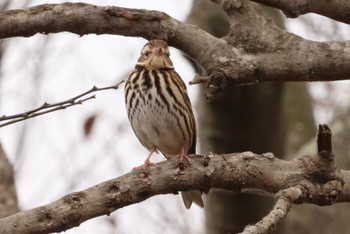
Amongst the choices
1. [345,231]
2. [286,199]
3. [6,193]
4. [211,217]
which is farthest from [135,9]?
[345,231]

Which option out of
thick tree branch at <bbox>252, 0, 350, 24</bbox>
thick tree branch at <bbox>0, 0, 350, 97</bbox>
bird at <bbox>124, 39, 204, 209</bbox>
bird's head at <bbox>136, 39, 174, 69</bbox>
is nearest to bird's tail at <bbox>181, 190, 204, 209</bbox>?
bird at <bbox>124, 39, 204, 209</bbox>

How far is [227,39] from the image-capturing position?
12.8 ft

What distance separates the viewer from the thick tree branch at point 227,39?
3770mm

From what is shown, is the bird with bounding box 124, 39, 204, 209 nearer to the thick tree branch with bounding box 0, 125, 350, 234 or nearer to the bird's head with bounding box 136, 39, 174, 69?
the bird's head with bounding box 136, 39, 174, 69

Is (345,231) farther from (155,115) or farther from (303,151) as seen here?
(155,115)

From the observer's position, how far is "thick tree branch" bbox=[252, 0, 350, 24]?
3814mm

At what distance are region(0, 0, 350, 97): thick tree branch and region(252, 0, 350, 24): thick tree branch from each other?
10cm

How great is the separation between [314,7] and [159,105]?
1.56 m

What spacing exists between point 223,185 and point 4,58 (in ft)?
13.7

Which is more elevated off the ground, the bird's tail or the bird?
the bird

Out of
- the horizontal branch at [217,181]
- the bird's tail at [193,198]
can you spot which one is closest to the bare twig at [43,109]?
the horizontal branch at [217,181]

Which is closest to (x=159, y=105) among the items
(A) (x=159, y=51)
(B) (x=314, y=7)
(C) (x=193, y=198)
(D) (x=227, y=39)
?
(A) (x=159, y=51)

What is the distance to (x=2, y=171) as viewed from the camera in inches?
218

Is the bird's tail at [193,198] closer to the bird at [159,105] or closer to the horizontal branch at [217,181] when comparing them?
the bird at [159,105]
